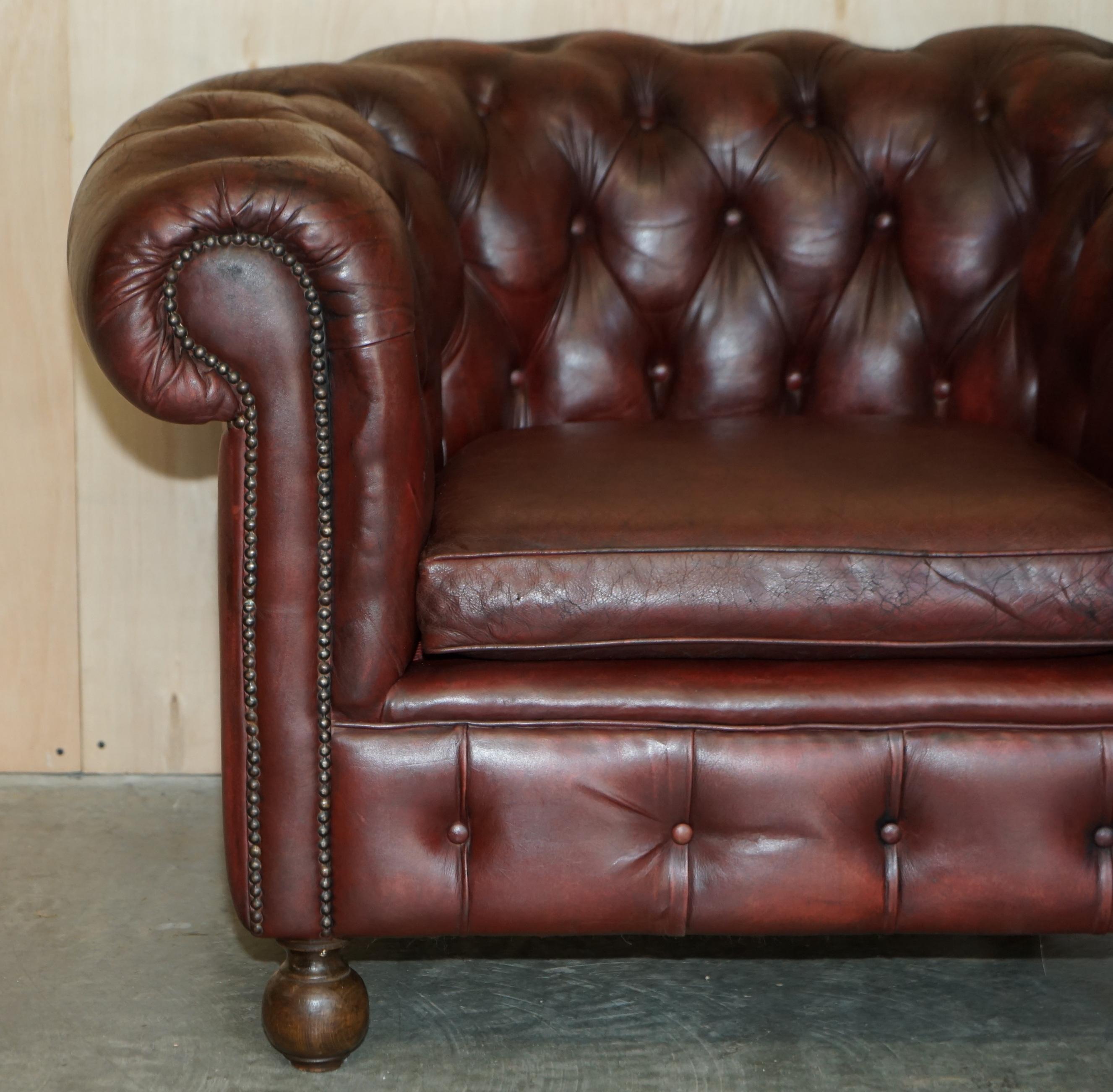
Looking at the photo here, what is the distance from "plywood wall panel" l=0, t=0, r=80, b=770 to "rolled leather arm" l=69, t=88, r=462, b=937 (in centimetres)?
70

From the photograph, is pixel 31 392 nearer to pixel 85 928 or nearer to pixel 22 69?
pixel 22 69

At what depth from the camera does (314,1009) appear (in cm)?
119

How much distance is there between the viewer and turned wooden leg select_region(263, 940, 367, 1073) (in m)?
1.19

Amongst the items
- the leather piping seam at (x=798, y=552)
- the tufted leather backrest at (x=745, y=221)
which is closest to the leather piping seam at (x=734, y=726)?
the leather piping seam at (x=798, y=552)

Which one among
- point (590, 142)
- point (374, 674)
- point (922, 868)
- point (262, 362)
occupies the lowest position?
point (922, 868)

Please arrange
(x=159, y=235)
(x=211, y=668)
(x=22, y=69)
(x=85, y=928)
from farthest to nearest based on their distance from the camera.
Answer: (x=211, y=668), (x=22, y=69), (x=85, y=928), (x=159, y=235)

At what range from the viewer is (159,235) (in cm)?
102

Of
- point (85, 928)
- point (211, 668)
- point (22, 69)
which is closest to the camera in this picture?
point (85, 928)

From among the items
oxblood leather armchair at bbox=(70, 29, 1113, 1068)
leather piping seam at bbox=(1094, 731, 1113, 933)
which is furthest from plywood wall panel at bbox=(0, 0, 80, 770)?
leather piping seam at bbox=(1094, 731, 1113, 933)

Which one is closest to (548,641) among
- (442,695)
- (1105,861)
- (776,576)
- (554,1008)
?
(442,695)

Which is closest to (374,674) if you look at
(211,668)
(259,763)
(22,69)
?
(259,763)

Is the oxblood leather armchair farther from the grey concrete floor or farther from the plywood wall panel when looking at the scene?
the plywood wall panel

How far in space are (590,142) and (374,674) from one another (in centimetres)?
82

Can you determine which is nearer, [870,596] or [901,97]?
[870,596]
